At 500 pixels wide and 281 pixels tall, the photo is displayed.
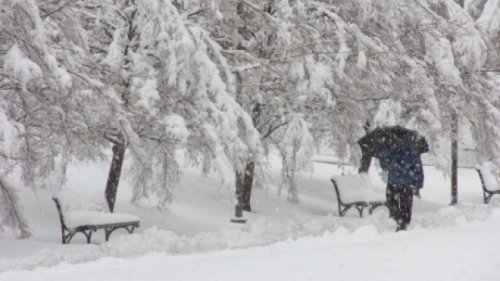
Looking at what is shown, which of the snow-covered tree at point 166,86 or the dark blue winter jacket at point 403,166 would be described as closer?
the snow-covered tree at point 166,86

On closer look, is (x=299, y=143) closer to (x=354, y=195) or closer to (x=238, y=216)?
(x=238, y=216)

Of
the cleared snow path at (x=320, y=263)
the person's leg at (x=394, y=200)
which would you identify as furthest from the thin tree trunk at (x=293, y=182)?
the cleared snow path at (x=320, y=263)

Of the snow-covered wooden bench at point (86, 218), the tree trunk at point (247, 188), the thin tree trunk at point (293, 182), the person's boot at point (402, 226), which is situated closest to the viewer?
the person's boot at point (402, 226)

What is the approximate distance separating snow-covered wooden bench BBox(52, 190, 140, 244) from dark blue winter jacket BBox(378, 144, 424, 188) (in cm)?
450

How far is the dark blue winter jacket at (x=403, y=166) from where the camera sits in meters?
8.48

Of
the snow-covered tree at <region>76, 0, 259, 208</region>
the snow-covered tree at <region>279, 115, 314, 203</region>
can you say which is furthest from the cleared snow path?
the snow-covered tree at <region>279, 115, 314, 203</region>

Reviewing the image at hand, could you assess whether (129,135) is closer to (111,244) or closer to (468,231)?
Answer: (111,244)

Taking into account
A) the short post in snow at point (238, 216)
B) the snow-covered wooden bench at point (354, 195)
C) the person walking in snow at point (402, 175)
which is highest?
the person walking in snow at point (402, 175)

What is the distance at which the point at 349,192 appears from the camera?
551 inches

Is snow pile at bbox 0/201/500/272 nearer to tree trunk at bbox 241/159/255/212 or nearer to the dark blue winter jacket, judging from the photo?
the dark blue winter jacket

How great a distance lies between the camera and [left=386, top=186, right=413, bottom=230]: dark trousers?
344 inches

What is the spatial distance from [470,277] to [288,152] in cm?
753

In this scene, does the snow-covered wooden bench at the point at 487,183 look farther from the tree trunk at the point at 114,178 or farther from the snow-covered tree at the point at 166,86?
the tree trunk at the point at 114,178

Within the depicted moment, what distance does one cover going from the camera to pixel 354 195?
547 inches
